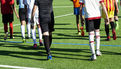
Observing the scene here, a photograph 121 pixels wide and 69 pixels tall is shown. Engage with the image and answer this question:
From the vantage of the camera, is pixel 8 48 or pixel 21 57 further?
pixel 8 48

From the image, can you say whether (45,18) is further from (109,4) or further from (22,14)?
(22,14)

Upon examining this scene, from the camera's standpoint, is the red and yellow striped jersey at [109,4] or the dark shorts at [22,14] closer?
the red and yellow striped jersey at [109,4]

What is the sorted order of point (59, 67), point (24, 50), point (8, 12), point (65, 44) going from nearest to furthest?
point (59, 67), point (24, 50), point (65, 44), point (8, 12)

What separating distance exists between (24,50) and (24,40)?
1.62 metres

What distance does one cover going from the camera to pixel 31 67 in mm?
7539

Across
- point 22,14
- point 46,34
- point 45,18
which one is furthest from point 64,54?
point 22,14

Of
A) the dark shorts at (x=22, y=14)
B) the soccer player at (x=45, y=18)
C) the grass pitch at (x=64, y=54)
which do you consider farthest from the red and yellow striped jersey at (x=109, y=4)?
the dark shorts at (x=22, y=14)

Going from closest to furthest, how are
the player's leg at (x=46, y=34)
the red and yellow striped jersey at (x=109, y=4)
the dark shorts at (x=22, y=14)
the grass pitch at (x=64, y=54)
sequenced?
the grass pitch at (x=64, y=54)
the player's leg at (x=46, y=34)
the red and yellow striped jersey at (x=109, y=4)
the dark shorts at (x=22, y=14)

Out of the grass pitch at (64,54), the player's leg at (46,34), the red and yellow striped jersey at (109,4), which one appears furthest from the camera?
the red and yellow striped jersey at (109,4)

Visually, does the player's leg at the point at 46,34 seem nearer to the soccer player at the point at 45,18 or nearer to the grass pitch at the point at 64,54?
the soccer player at the point at 45,18

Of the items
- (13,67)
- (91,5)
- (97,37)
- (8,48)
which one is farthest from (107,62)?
(8,48)

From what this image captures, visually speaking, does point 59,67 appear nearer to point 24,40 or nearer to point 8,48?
point 8,48

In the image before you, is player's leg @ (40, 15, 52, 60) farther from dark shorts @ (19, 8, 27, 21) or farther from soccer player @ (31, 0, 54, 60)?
dark shorts @ (19, 8, 27, 21)

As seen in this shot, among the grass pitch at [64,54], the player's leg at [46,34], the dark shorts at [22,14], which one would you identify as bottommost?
the grass pitch at [64,54]
